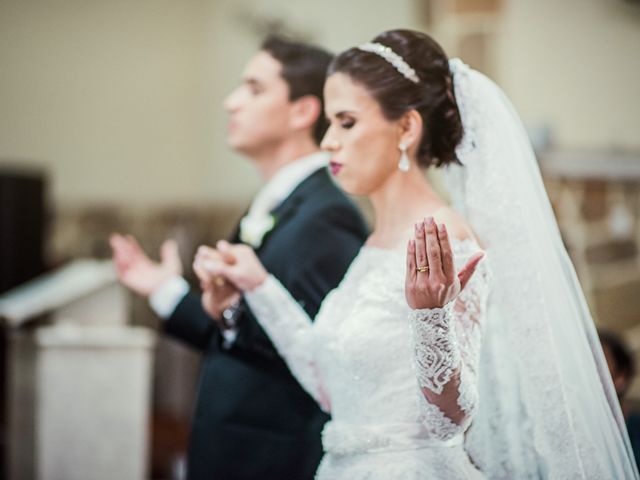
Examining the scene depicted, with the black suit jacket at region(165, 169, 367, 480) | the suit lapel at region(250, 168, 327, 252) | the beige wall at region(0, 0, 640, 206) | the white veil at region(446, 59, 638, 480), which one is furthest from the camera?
the beige wall at region(0, 0, 640, 206)

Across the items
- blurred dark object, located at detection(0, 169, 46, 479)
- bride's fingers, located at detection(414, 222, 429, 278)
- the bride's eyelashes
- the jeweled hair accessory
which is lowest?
blurred dark object, located at detection(0, 169, 46, 479)

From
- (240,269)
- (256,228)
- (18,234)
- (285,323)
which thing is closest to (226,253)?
(240,269)

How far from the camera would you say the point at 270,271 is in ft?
5.79

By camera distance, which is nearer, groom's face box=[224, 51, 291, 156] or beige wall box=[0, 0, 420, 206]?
groom's face box=[224, 51, 291, 156]

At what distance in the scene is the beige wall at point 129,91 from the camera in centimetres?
604

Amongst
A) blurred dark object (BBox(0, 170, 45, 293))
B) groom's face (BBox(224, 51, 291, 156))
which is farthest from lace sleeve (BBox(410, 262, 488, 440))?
blurred dark object (BBox(0, 170, 45, 293))

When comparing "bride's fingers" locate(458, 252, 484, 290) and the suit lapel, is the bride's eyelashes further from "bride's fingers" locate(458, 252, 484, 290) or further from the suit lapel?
the suit lapel

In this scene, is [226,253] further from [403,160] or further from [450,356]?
[450,356]

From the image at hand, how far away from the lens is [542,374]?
1.30m

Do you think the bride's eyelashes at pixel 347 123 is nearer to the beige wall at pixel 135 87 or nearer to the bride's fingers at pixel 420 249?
the bride's fingers at pixel 420 249

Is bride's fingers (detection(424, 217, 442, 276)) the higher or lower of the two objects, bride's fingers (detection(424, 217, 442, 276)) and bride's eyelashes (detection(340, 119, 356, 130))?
the lower

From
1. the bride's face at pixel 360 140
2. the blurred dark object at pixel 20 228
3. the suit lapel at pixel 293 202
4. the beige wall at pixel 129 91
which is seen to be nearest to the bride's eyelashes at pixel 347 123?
the bride's face at pixel 360 140

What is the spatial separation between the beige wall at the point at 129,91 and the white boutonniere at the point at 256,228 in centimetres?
392

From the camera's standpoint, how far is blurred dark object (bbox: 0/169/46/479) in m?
4.16
